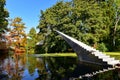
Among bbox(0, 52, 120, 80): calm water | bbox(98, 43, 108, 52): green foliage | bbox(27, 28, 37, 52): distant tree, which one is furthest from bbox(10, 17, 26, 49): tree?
bbox(0, 52, 120, 80): calm water

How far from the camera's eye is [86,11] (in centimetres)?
5591

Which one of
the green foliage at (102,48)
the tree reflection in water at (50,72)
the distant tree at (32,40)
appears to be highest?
the distant tree at (32,40)

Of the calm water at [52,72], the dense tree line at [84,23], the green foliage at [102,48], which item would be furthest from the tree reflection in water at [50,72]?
the green foliage at [102,48]

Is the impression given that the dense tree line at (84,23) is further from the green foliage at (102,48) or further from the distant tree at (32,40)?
the distant tree at (32,40)

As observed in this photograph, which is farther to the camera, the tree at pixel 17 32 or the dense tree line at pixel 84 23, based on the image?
the tree at pixel 17 32

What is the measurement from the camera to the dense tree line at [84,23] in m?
55.8

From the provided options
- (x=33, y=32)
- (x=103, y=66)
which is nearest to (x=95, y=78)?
(x=103, y=66)

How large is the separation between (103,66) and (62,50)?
42.4 meters

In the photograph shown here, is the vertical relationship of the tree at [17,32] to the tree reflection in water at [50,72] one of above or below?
above

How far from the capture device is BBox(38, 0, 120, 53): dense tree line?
55.8 meters

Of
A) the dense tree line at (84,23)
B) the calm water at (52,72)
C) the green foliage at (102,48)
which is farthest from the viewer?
the green foliage at (102,48)

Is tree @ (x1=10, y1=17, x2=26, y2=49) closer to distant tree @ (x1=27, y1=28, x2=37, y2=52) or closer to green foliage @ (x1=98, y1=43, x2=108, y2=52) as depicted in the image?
distant tree @ (x1=27, y1=28, x2=37, y2=52)

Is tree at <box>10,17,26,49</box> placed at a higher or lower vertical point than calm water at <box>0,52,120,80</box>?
higher

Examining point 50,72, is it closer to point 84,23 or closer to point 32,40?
point 84,23
